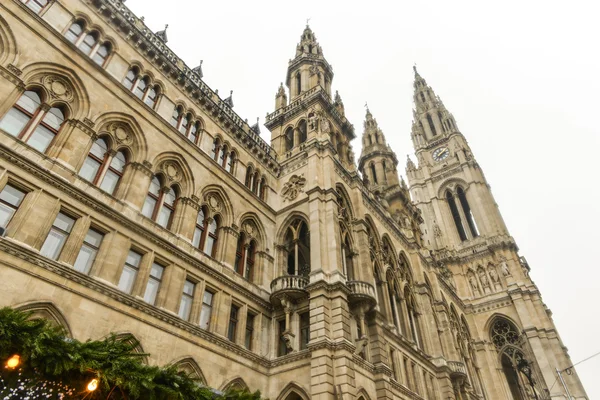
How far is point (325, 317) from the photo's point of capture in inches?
751

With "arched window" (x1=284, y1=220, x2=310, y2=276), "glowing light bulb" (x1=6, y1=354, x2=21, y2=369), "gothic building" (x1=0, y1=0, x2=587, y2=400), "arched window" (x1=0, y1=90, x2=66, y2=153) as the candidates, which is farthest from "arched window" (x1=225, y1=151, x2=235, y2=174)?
"glowing light bulb" (x1=6, y1=354, x2=21, y2=369)

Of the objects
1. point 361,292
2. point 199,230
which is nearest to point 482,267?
point 361,292

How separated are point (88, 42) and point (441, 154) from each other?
55769 mm

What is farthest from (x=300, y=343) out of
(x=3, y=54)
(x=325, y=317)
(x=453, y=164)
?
(x=453, y=164)

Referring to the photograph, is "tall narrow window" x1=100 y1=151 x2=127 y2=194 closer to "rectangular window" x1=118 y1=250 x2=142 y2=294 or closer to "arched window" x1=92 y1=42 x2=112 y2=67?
"rectangular window" x1=118 y1=250 x2=142 y2=294

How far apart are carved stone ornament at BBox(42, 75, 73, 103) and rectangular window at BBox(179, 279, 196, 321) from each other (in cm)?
896

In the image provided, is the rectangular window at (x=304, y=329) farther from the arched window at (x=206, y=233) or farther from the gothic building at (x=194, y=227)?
the arched window at (x=206, y=233)

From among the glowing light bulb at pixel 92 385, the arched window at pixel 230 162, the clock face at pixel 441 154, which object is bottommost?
the glowing light bulb at pixel 92 385

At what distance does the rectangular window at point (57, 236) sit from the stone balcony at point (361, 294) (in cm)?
1281

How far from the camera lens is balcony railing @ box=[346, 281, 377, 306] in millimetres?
21047

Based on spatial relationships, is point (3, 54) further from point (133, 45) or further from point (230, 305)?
point (230, 305)

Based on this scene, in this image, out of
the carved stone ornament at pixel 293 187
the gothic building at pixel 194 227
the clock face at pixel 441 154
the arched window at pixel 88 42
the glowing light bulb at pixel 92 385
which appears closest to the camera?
the glowing light bulb at pixel 92 385

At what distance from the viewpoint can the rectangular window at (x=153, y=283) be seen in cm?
1641

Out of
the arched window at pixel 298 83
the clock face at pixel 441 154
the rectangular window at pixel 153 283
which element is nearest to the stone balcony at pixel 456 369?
the rectangular window at pixel 153 283
